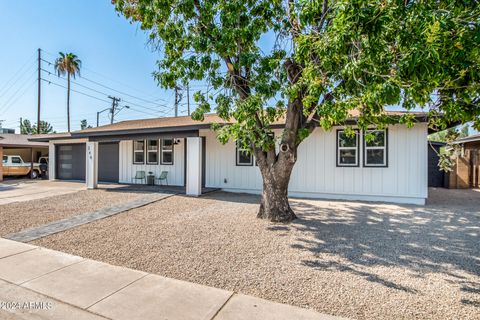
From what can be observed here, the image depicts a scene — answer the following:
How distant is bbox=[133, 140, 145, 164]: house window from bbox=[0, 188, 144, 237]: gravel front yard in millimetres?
3055

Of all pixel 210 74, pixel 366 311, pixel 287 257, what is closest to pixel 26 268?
pixel 287 257

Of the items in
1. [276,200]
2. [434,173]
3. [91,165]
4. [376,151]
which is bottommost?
[276,200]

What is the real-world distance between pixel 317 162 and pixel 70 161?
15191mm

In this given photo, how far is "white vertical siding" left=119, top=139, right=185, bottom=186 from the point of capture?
12867 millimetres

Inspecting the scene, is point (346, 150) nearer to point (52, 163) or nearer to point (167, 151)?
point (167, 151)

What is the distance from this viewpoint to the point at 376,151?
30.9 feet

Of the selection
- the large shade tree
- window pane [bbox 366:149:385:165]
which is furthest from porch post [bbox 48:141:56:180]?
window pane [bbox 366:149:385:165]

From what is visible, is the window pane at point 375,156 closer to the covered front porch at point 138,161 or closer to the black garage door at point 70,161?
the covered front porch at point 138,161

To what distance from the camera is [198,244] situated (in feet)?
16.4

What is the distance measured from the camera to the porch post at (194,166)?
10.2 meters

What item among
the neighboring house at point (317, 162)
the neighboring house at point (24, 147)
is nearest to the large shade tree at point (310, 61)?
the neighboring house at point (317, 162)

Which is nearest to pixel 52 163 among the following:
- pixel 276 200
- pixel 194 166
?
pixel 194 166

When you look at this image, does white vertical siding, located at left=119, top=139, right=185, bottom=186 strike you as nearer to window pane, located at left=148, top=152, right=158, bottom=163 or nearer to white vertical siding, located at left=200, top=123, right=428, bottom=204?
window pane, located at left=148, top=152, right=158, bottom=163

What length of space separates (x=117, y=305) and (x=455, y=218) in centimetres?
806
